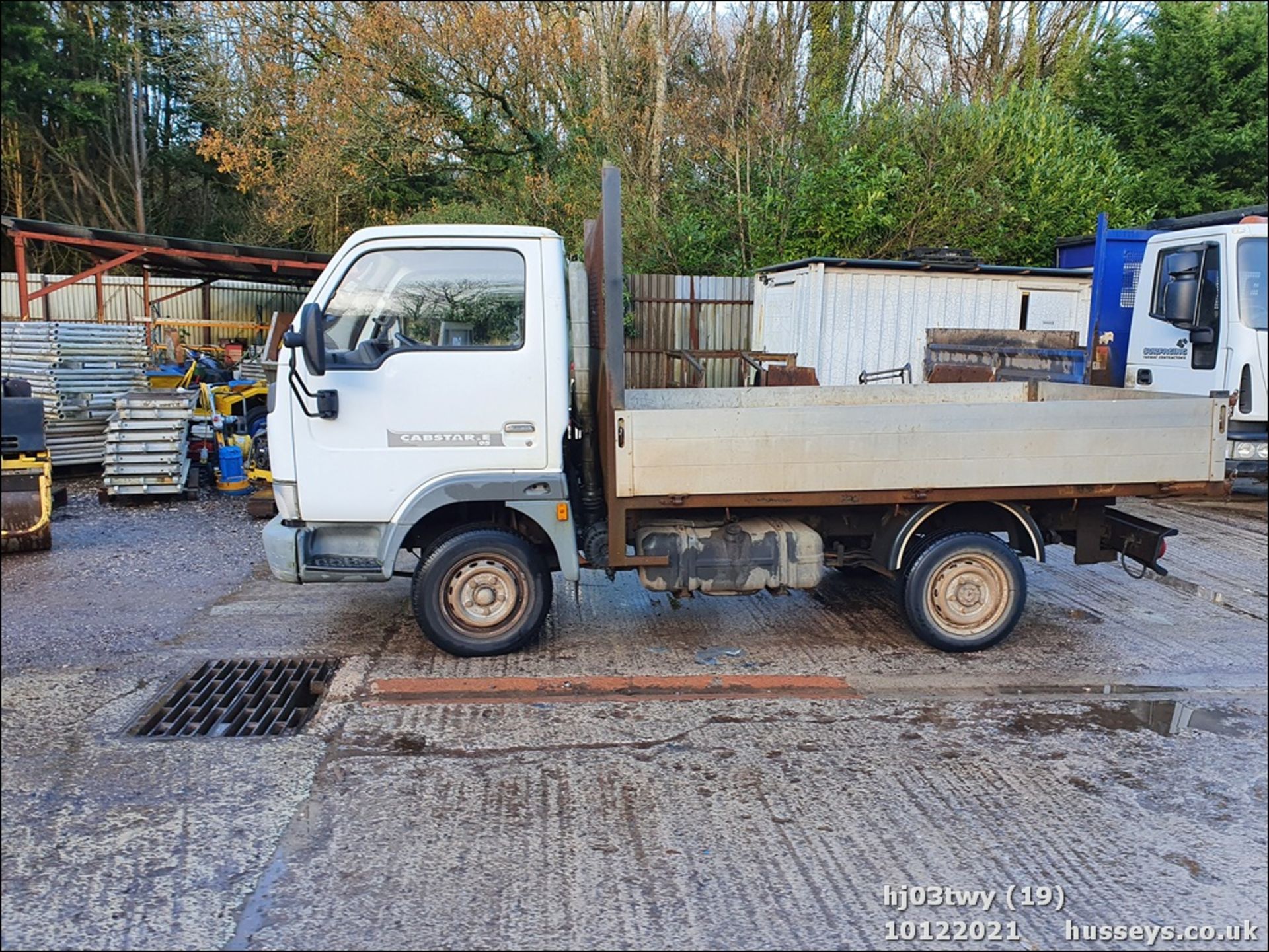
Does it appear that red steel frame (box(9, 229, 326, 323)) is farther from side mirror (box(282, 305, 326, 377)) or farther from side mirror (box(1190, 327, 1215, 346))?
side mirror (box(1190, 327, 1215, 346))

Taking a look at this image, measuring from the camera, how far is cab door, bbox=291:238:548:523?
5.32 meters

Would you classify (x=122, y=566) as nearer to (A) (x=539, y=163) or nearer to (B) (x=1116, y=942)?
(B) (x=1116, y=942)

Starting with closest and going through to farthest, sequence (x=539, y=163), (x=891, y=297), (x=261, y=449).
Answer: (x=261, y=449)
(x=891, y=297)
(x=539, y=163)

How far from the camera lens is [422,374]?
17.4 feet

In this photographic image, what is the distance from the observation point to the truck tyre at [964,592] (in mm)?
5824

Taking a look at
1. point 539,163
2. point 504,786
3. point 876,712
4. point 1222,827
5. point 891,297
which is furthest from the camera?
point 539,163

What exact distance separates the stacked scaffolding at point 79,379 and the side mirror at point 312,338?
23.7ft

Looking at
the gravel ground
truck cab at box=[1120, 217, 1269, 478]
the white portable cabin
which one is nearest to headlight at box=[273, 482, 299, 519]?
the gravel ground

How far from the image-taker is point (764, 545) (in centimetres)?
573

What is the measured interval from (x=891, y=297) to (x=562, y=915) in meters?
11.3

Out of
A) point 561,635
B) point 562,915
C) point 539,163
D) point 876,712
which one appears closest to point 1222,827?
point 876,712

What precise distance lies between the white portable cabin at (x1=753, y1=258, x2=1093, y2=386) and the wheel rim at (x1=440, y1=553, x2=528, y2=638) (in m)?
8.18

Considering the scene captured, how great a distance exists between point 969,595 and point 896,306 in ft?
26.3

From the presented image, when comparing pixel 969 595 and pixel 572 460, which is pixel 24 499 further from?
pixel 969 595
